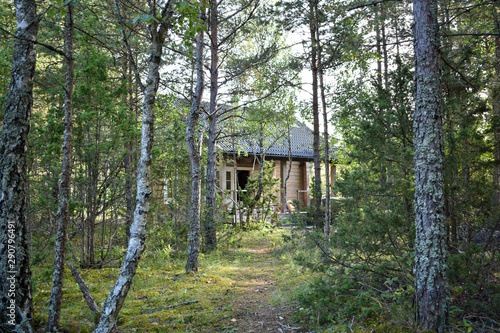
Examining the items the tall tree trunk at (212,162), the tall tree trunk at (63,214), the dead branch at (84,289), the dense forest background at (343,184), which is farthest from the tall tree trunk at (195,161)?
the dead branch at (84,289)

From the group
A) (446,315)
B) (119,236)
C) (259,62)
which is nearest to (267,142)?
(259,62)

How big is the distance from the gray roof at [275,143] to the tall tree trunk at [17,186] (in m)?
8.81

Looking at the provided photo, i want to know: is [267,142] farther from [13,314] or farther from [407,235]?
[13,314]

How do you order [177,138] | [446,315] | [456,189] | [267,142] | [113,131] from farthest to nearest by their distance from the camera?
[267,142], [177,138], [113,131], [456,189], [446,315]

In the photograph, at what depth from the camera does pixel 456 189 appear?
12.8ft

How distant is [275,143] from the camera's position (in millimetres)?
18125

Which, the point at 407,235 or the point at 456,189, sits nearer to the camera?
the point at 456,189

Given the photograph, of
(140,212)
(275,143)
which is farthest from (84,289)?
(275,143)

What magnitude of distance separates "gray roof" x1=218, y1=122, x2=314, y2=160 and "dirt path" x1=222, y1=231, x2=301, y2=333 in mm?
5776

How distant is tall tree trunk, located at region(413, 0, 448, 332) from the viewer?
3.25 metres

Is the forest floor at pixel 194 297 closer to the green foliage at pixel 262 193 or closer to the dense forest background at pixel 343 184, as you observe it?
the dense forest background at pixel 343 184

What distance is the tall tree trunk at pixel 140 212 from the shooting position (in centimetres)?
322

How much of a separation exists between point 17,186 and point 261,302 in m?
3.93

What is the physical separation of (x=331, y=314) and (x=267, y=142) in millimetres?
13225
